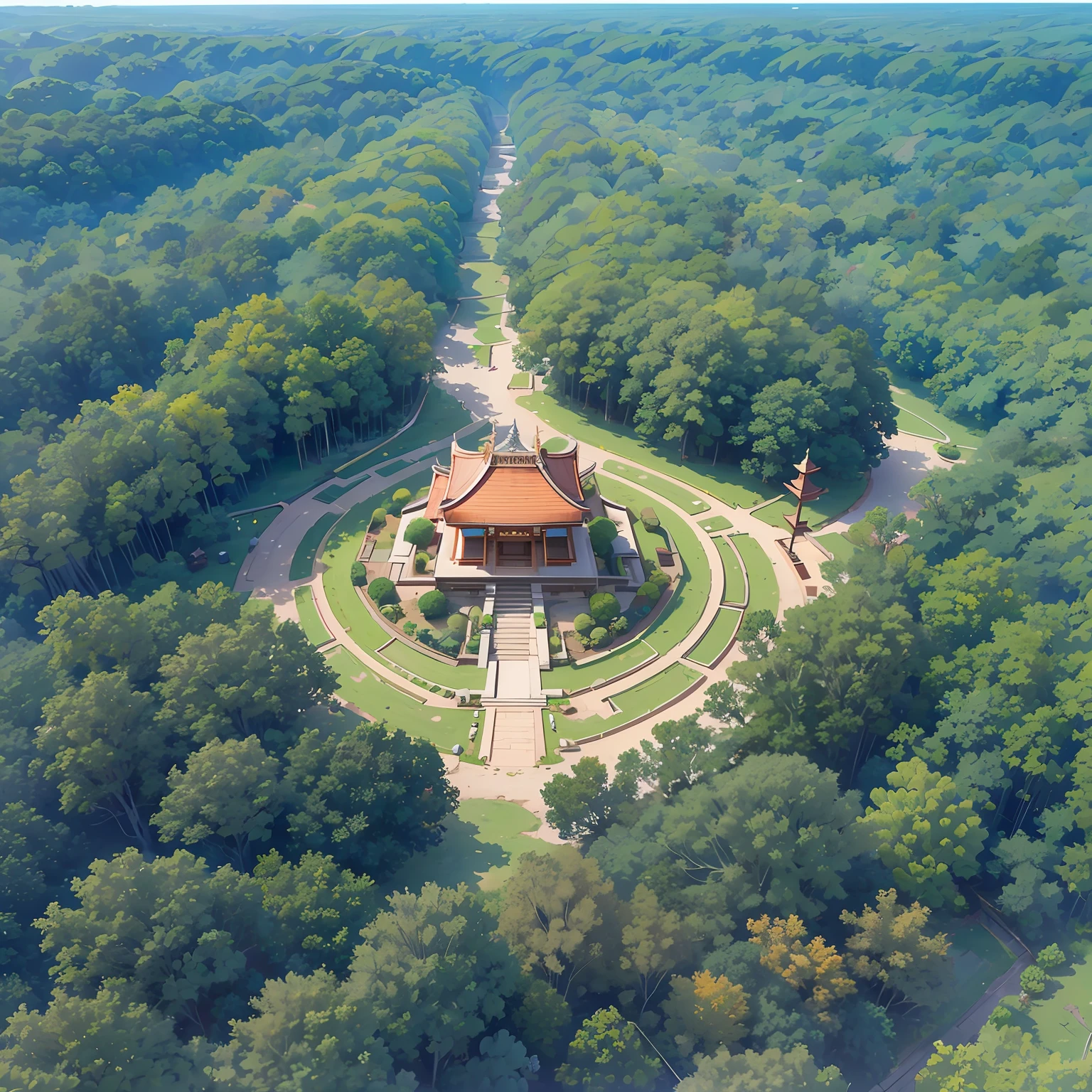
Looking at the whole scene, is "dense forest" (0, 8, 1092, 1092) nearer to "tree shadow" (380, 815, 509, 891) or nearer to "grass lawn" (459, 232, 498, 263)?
"tree shadow" (380, 815, 509, 891)

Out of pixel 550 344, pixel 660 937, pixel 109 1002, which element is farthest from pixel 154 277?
pixel 660 937

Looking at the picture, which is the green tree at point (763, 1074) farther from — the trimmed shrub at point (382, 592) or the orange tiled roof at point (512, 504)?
the trimmed shrub at point (382, 592)

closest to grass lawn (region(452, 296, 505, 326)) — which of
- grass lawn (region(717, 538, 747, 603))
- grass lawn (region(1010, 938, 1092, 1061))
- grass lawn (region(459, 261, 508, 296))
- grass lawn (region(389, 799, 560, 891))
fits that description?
grass lawn (region(459, 261, 508, 296))

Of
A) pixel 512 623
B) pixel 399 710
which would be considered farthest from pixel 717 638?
pixel 399 710

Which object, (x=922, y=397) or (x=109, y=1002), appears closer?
(x=109, y=1002)

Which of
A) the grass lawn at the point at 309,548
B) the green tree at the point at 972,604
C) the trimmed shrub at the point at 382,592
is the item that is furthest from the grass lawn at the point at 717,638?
the grass lawn at the point at 309,548

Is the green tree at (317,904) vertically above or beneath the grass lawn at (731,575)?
above

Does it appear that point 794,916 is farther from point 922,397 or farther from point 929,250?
point 929,250
